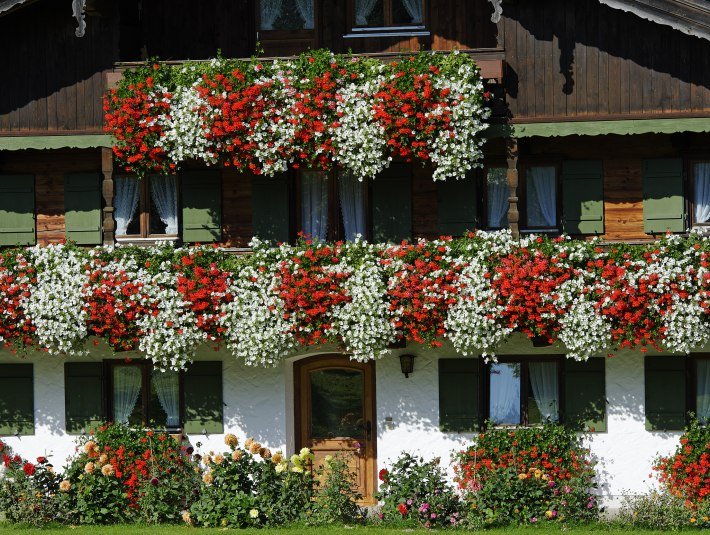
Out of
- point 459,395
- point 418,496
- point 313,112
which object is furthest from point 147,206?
point 418,496

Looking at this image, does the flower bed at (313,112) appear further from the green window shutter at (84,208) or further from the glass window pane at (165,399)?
the glass window pane at (165,399)

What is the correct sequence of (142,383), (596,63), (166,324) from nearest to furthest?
(166,324) < (596,63) < (142,383)

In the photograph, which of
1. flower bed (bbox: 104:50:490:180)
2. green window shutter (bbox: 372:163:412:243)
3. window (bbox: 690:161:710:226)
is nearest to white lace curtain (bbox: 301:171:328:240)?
green window shutter (bbox: 372:163:412:243)

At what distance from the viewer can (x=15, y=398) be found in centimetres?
2388

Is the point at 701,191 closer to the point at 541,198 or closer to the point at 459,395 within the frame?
the point at 541,198

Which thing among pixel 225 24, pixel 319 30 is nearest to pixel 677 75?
pixel 319 30

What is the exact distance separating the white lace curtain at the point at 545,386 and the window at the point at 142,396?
16.8 feet

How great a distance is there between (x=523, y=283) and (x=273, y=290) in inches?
150

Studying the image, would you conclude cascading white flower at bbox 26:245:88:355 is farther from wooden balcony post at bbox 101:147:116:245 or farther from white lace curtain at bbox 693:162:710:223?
white lace curtain at bbox 693:162:710:223

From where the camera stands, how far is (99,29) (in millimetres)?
23500

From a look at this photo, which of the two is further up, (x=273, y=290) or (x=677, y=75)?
(x=677, y=75)

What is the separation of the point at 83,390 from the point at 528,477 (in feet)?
24.4

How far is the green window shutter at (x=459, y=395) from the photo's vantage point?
23.4 m

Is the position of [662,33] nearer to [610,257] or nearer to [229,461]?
[610,257]
